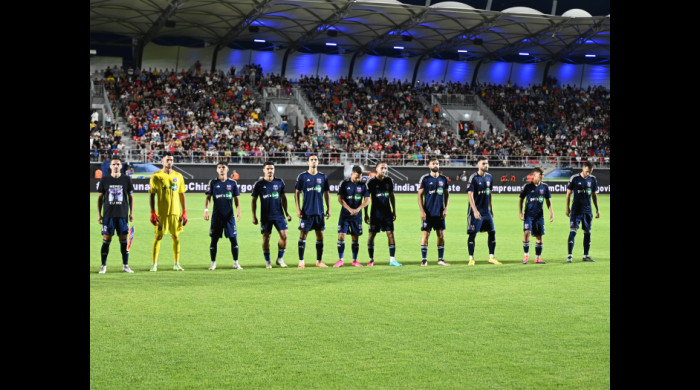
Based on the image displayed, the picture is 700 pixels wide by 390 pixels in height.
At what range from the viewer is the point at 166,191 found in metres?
12.6

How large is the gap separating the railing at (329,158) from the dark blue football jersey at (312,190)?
19925 millimetres

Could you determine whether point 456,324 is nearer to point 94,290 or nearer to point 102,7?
point 94,290

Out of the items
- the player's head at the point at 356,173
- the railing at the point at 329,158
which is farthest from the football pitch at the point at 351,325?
the railing at the point at 329,158

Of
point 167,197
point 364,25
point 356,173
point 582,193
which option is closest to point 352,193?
point 356,173

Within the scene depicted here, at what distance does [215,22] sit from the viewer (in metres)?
44.9

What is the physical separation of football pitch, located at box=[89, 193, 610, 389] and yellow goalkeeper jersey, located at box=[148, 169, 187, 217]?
1.16m

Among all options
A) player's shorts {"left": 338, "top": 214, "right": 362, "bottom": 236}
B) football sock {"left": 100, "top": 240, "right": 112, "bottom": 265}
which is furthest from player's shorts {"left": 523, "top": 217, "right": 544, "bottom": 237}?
football sock {"left": 100, "top": 240, "right": 112, "bottom": 265}

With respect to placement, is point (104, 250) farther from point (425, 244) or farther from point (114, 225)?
point (425, 244)

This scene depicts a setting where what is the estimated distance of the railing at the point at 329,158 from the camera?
3516cm

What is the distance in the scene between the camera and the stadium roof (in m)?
41.8

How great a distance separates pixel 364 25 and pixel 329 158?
13463mm

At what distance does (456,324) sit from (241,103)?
3905 cm

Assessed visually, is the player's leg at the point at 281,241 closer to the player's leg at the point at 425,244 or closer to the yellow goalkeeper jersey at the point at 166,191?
the yellow goalkeeper jersey at the point at 166,191
